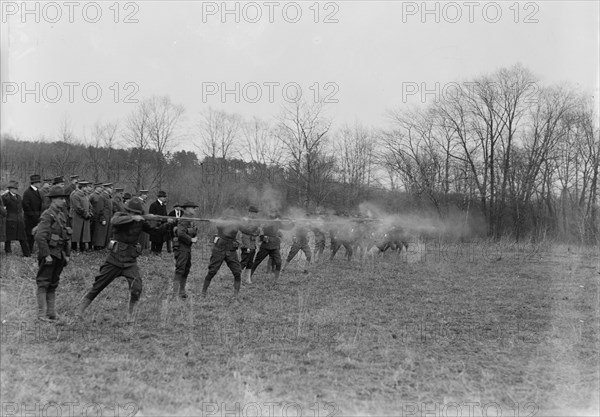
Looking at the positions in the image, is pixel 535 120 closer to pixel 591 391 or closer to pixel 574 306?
pixel 574 306

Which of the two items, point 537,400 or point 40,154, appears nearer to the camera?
point 537,400

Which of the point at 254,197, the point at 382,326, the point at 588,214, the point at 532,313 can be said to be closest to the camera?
the point at 382,326

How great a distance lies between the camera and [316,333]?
24.0 feet

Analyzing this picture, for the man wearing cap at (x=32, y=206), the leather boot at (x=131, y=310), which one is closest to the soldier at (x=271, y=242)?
the leather boot at (x=131, y=310)

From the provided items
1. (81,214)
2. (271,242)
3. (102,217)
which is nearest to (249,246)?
(271,242)

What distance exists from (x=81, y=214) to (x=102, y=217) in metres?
0.70

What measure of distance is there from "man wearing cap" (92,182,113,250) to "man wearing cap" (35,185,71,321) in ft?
19.2

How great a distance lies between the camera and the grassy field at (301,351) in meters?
4.84

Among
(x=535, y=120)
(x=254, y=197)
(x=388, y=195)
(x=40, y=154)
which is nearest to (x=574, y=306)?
(x=254, y=197)

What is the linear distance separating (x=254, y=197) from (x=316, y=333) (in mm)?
24662

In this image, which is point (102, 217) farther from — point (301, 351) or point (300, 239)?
point (301, 351)

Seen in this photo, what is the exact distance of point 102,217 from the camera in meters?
13.4

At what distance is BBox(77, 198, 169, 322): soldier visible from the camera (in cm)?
763

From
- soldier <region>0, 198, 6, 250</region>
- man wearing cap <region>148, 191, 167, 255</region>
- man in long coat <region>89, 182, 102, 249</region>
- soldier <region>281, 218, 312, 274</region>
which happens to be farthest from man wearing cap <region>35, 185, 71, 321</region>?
soldier <region>281, 218, 312, 274</region>
